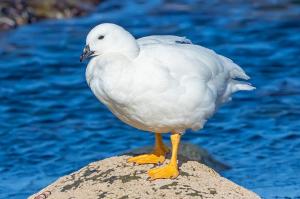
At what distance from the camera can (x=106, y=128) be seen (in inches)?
515

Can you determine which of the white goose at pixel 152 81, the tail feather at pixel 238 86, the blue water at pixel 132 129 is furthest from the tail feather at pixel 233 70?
the blue water at pixel 132 129

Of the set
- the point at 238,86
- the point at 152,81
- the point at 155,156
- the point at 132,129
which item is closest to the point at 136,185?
the point at 155,156

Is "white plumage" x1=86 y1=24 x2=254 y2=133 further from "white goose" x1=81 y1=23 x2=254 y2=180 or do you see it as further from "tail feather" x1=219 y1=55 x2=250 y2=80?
"tail feather" x1=219 y1=55 x2=250 y2=80

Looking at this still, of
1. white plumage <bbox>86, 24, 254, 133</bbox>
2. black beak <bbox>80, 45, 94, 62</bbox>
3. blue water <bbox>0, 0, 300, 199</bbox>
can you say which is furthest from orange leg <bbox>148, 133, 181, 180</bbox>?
blue water <bbox>0, 0, 300, 199</bbox>

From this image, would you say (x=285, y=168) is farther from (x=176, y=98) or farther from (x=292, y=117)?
(x=176, y=98)

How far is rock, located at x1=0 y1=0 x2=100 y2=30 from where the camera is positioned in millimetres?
18062

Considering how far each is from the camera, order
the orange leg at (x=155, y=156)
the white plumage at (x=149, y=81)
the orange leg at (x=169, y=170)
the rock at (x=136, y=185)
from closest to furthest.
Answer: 1. the white plumage at (x=149, y=81)
2. the rock at (x=136, y=185)
3. the orange leg at (x=169, y=170)
4. the orange leg at (x=155, y=156)

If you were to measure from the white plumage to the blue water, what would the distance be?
2424 mm

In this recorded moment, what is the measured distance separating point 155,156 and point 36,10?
1073 cm

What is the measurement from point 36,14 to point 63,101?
186 inches

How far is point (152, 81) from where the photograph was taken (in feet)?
24.8

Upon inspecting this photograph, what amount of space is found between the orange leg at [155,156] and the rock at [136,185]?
7 cm

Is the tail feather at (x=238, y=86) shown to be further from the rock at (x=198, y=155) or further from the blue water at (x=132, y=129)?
the blue water at (x=132, y=129)

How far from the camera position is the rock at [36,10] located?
711 inches
